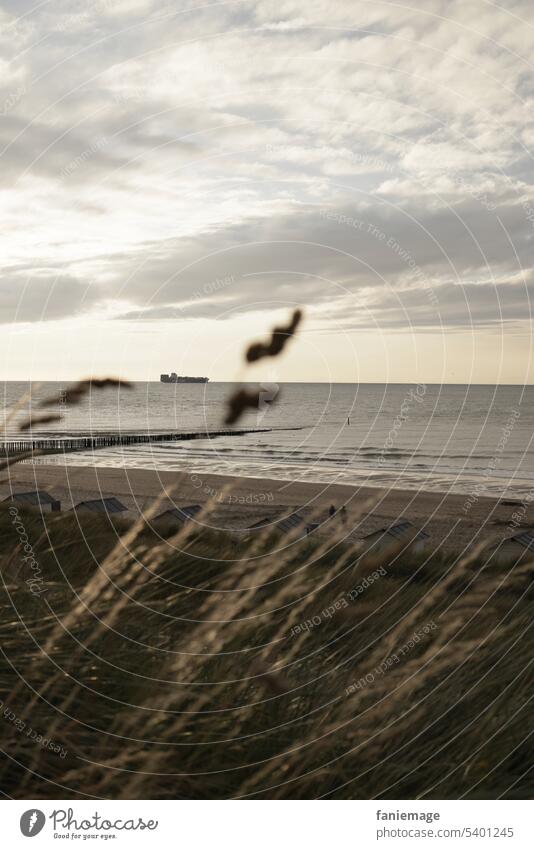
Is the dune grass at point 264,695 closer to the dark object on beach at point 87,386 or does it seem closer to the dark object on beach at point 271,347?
the dark object on beach at point 87,386

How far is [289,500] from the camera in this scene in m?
43.0

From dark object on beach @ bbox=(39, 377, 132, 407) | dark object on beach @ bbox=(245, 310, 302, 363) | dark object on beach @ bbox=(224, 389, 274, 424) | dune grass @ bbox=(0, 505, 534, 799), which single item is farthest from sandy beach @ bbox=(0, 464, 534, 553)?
dark object on beach @ bbox=(245, 310, 302, 363)

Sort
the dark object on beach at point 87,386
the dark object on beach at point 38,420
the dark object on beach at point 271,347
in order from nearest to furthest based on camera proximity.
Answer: the dark object on beach at point 271,347, the dark object on beach at point 87,386, the dark object on beach at point 38,420

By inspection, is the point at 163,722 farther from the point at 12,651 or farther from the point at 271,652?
the point at 12,651

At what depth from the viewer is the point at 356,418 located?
126 m

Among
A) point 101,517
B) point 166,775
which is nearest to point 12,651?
point 166,775

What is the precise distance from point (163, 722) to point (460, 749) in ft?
4.41

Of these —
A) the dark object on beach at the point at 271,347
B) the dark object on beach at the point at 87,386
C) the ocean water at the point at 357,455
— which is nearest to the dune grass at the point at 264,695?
the dark object on beach at the point at 87,386

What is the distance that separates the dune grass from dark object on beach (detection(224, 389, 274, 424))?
151cm

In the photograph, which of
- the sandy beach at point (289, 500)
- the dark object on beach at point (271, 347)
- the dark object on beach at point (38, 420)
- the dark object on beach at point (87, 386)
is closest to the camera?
the dark object on beach at point (271, 347)

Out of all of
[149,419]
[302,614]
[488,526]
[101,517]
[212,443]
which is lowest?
[488,526]

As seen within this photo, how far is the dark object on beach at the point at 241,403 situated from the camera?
2.13 meters

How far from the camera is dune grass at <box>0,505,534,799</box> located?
9.39 ft

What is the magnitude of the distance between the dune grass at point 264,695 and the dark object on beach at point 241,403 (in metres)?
1.51
